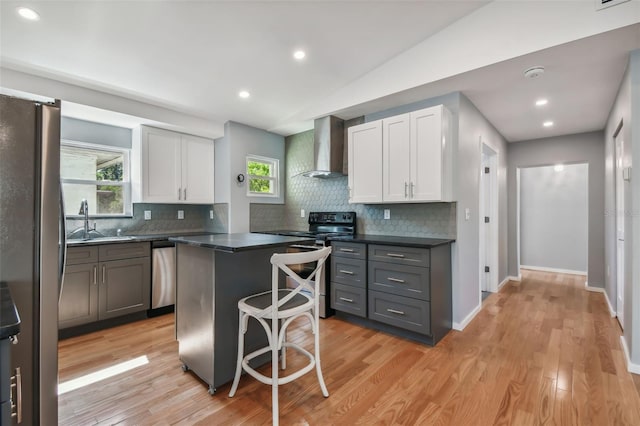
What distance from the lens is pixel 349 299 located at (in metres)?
3.21

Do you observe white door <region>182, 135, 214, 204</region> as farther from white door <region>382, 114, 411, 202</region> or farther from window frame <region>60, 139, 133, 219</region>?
white door <region>382, 114, 411, 202</region>

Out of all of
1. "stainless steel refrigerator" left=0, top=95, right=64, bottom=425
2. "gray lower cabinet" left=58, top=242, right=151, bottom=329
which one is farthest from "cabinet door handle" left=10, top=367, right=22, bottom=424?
"gray lower cabinet" left=58, top=242, right=151, bottom=329

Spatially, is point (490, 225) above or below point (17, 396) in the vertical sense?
above

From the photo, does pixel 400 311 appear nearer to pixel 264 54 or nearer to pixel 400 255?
pixel 400 255

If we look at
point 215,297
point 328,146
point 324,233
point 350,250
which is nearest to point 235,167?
point 328,146

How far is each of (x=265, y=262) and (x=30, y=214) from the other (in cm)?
140

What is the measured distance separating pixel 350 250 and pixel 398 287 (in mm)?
653

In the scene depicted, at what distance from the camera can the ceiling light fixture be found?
2467mm

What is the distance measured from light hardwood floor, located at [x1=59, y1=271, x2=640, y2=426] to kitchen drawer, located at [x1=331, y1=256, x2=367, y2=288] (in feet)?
1.65

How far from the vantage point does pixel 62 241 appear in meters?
1.28

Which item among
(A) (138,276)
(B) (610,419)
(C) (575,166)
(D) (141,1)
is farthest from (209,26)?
(C) (575,166)

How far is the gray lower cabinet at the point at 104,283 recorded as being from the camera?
2863mm

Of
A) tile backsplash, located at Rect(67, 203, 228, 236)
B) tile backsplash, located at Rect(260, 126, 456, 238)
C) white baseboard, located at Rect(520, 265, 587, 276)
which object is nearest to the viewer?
tile backsplash, located at Rect(260, 126, 456, 238)

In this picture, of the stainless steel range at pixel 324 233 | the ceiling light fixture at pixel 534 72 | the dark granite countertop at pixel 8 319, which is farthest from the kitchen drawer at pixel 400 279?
the dark granite countertop at pixel 8 319
